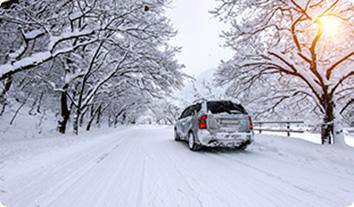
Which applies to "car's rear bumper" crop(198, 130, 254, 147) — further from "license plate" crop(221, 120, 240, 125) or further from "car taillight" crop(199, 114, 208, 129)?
"license plate" crop(221, 120, 240, 125)

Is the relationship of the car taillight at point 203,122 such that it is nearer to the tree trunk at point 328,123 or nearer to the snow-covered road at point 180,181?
the snow-covered road at point 180,181

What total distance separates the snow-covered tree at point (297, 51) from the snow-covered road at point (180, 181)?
3.47m

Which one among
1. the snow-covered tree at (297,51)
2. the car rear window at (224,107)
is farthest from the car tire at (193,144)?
the snow-covered tree at (297,51)

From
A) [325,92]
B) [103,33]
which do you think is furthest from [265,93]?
[103,33]

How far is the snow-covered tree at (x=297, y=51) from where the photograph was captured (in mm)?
9180

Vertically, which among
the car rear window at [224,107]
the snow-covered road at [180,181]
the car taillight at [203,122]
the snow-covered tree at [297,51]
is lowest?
the snow-covered road at [180,181]

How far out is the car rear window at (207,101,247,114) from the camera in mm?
8072

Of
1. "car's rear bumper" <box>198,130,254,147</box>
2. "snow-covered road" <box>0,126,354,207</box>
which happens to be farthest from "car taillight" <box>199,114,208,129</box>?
"snow-covered road" <box>0,126,354,207</box>

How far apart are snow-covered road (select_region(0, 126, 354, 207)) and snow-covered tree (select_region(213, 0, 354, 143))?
137 inches

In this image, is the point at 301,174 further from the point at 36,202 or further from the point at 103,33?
the point at 103,33

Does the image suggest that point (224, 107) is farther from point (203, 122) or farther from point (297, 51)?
point (297, 51)

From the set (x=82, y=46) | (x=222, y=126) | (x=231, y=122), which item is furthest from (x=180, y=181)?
(x=82, y=46)

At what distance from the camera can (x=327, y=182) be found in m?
4.45

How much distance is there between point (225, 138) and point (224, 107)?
1.25m
